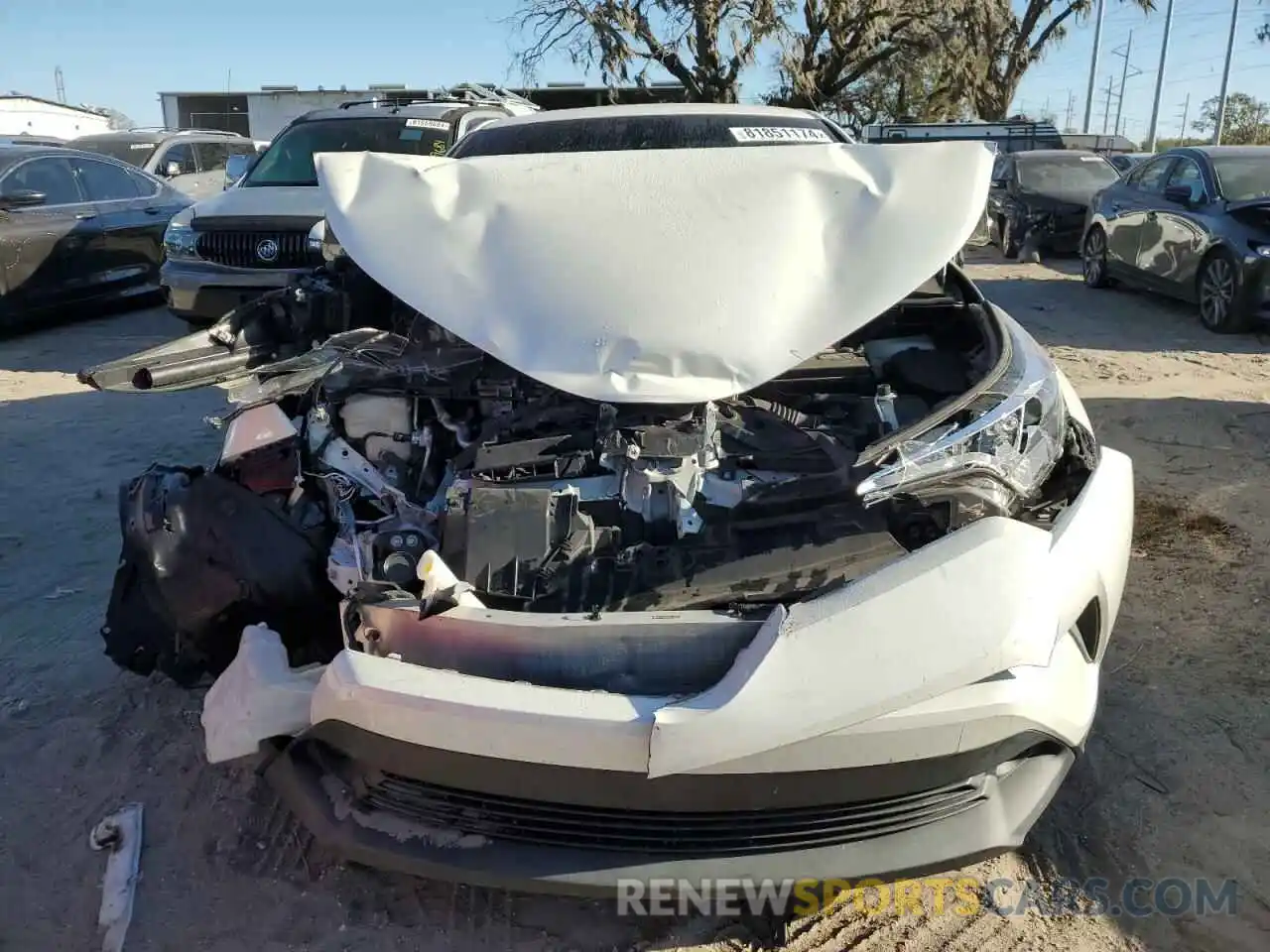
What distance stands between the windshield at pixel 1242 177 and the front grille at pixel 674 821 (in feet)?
26.6

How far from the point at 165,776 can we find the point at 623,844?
1.53m

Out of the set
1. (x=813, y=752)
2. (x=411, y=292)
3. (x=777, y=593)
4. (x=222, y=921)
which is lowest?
(x=222, y=921)

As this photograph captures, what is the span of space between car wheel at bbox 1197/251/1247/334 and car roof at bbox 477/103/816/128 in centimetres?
525

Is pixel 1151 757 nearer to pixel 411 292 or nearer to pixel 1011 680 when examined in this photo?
pixel 1011 680

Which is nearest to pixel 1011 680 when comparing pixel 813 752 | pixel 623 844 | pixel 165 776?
pixel 813 752

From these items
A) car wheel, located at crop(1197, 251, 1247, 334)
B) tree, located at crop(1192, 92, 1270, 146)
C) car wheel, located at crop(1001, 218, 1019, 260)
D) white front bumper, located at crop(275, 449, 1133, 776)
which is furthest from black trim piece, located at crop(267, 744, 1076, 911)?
tree, located at crop(1192, 92, 1270, 146)

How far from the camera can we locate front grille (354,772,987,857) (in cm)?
187

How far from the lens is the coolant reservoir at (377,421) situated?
2.70 m

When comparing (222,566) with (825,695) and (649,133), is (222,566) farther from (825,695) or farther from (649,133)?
(649,133)

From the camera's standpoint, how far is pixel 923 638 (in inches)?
70.5

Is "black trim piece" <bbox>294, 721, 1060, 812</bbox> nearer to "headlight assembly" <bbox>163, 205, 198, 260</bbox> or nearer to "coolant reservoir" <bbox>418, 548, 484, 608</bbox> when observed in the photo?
"coolant reservoir" <bbox>418, 548, 484, 608</bbox>

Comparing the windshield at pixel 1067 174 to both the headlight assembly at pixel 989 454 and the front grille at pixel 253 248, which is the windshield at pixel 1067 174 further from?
the headlight assembly at pixel 989 454

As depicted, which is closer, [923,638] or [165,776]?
[923,638]

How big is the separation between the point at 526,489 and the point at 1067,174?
1280 centimetres
